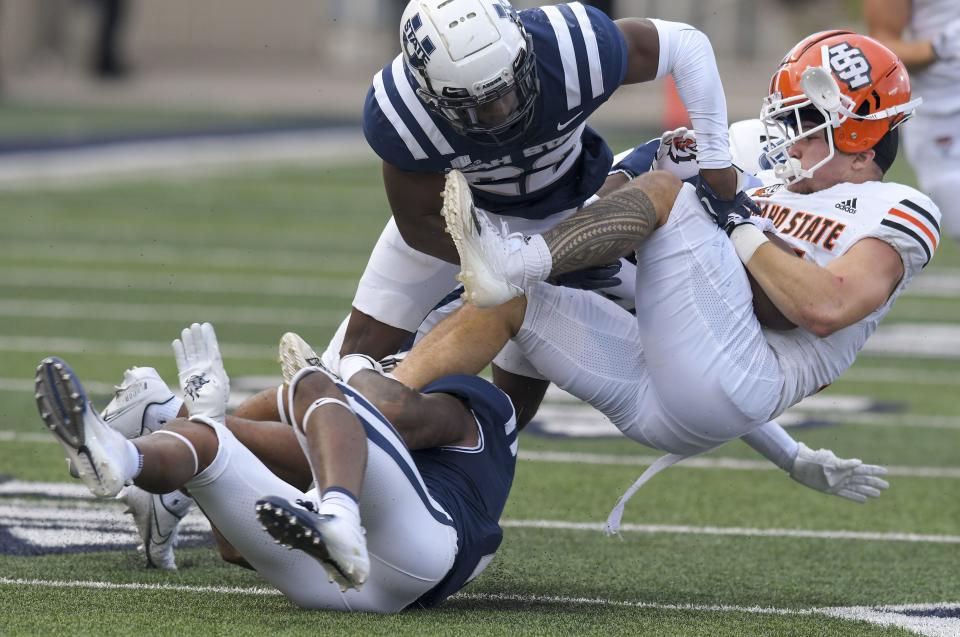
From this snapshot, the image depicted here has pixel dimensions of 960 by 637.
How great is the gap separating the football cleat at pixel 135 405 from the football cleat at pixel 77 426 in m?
0.82

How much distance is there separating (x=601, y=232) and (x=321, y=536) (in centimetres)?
115

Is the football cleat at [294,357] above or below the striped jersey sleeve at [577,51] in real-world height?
below

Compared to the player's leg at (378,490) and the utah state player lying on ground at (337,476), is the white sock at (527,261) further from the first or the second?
the player's leg at (378,490)

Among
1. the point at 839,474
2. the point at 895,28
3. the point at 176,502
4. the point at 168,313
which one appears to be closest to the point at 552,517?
the point at 839,474

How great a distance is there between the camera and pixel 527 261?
148 inches

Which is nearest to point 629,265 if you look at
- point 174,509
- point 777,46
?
point 174,509

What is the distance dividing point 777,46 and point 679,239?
2646 cm

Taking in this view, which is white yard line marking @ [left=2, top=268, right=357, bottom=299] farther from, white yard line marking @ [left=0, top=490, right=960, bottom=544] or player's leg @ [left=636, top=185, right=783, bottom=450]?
player's leg @ [left=636, top=185, right=783, bottom=450]

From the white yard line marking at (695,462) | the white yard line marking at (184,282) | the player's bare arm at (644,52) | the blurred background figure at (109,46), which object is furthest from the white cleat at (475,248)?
the blurred background figure at (109,46)

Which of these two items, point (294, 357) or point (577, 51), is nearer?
point (294, 357)

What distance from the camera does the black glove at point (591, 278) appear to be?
4.05 meters

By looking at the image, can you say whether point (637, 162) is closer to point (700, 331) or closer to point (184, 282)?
point (700, 331)

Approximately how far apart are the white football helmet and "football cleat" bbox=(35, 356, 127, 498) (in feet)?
3.84

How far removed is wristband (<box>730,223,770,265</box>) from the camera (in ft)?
13.1
